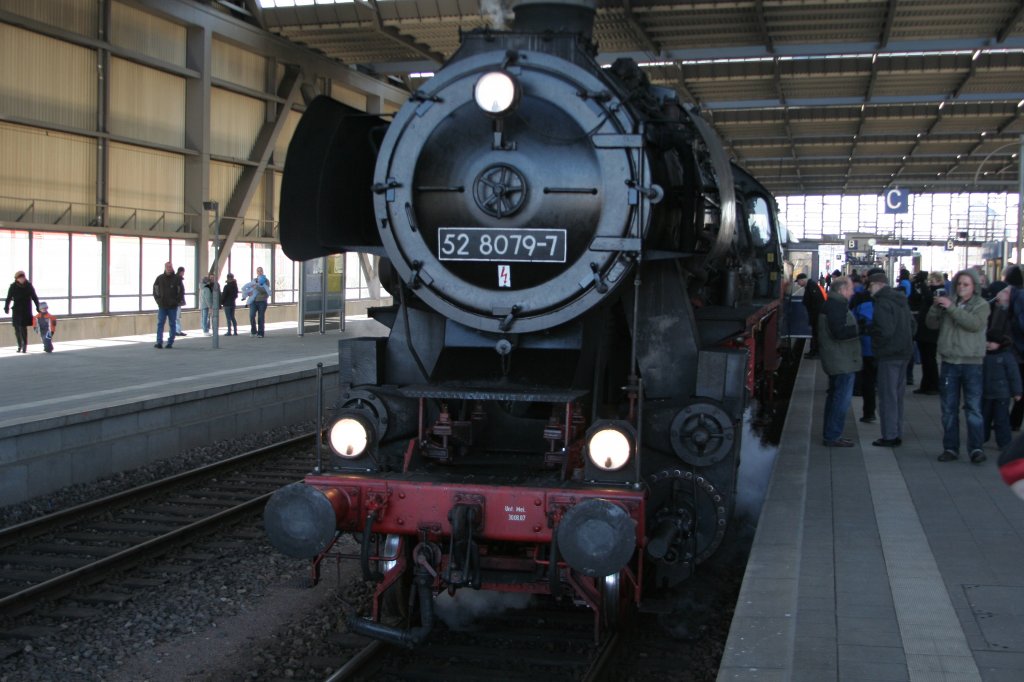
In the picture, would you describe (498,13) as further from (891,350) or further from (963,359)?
(963,359)

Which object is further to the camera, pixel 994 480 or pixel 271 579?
pixel 994 480

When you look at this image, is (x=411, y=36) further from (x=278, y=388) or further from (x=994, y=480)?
(x=994, y=480)

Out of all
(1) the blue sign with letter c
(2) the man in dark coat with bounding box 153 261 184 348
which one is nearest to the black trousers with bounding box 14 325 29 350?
(2) the man in dark coat with bounding box 153 261 184 348

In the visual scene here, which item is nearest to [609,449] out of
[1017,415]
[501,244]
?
[501,244]

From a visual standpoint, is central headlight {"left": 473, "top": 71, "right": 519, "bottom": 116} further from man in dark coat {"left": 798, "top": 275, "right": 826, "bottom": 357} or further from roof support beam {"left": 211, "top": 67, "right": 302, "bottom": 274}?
roof support beam {"left": 211, "top": 67, "right": 302, "bottom": 274}

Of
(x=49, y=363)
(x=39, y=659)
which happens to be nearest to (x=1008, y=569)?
(x=39, y=659)

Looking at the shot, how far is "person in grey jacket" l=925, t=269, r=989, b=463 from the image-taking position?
Result: 812cm

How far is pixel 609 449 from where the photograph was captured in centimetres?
468

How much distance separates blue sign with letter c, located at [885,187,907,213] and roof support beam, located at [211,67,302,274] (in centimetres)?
1563

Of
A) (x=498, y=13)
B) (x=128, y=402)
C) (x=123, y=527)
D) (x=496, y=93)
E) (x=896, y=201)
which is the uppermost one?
(x=896, y=201)

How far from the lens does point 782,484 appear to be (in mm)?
7207

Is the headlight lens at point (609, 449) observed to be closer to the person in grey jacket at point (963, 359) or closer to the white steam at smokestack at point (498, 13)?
the white steam at smokestack at point (498, 13)

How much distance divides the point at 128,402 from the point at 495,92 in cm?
666

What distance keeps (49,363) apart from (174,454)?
17.4 ft
